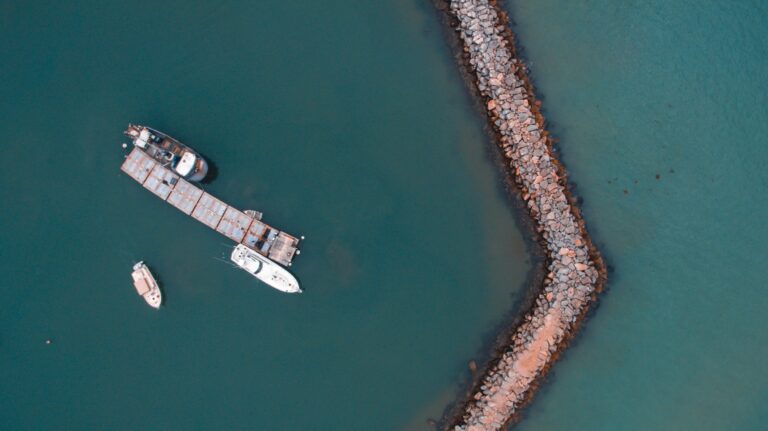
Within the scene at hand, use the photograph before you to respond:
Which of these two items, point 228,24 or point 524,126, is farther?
point 228,24

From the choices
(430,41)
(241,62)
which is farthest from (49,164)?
(430,41)

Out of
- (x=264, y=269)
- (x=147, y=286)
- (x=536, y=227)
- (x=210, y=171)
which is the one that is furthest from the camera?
(x=210, y=171)

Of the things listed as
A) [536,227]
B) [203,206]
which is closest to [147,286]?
[203,206]

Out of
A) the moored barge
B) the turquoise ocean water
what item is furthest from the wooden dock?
the turquoise ocean water

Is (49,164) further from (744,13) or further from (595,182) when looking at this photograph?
(744,13)

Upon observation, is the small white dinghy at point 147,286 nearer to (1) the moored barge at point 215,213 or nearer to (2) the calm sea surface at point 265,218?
(2) the calm sea surface at point 265,218

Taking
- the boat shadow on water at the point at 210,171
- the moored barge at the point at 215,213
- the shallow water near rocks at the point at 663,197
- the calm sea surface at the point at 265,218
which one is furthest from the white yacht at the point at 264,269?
the shallow water near rocks at the point at 663,197

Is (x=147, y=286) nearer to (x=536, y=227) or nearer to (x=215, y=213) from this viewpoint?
(x=215, y=213)
